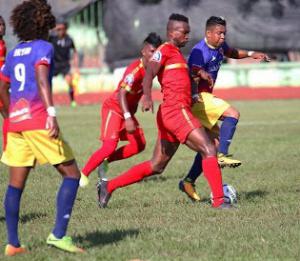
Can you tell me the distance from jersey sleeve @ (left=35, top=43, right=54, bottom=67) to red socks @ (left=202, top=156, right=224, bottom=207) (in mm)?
2695

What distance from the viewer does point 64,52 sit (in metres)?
27.2

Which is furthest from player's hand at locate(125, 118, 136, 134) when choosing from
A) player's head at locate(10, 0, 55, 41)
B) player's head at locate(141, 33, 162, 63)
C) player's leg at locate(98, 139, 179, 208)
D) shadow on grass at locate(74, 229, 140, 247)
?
player's head at locate(10, 0, 55, 41)

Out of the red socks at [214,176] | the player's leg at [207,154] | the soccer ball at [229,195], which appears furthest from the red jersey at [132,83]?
the soccer ball at [229,195]

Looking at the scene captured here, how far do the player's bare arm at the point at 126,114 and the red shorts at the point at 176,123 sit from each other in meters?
0.38

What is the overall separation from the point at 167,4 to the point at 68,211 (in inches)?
917

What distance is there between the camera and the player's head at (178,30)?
9.07 meters

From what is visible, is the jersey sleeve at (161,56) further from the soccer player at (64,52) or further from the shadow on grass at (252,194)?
the soccer player at (64,52)

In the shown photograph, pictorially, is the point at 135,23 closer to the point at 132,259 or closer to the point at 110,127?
the point at 110,127

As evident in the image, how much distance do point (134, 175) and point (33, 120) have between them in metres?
2.98

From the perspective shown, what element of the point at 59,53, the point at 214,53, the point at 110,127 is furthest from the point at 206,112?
the point at 59,53

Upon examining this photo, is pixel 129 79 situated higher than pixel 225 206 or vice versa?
pixel 129 79

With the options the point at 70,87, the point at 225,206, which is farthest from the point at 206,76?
the point at 70,87

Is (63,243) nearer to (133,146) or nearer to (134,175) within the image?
(134,175)

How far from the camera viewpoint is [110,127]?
10766 mm
